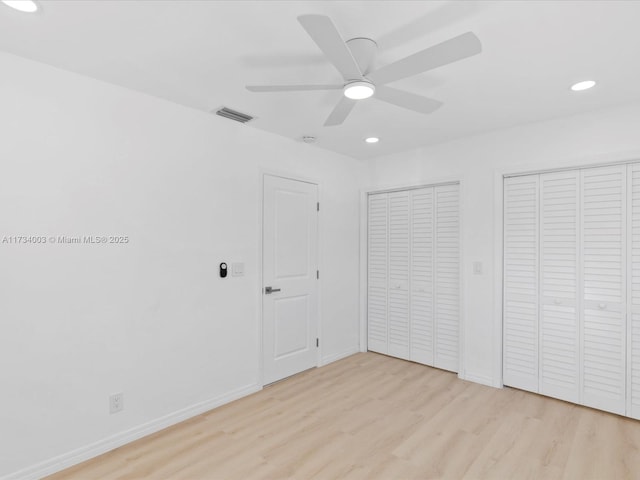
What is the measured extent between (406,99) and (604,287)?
230cm

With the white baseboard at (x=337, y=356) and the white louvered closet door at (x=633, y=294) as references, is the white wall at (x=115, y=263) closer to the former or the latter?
the white baseboard at (x=337, y=356)

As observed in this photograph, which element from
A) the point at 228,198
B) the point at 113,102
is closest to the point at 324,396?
the point at 228,198

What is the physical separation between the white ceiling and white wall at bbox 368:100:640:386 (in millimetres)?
235

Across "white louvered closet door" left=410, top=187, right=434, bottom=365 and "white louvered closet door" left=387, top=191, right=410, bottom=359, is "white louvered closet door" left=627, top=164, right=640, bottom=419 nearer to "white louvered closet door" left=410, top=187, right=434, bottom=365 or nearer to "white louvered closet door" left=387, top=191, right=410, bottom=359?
"white louvered closet door" left=410, top=187, right=434, bottom=365

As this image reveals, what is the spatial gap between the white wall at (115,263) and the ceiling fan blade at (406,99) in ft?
5.10

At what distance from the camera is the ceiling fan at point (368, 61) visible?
4.76 feet

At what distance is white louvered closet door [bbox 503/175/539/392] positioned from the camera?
3178mm

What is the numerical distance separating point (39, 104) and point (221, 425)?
8.01 ft

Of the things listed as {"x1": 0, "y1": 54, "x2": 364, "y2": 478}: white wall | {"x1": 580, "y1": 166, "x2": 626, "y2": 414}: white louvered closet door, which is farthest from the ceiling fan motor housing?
{"x1": 580, "y1": 166, "x2": 626, "y2": 414}: white louvered closet door

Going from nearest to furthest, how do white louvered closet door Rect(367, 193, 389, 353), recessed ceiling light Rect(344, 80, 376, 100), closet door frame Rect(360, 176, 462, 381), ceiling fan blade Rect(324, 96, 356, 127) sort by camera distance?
recessed ceiling light Rect(344, 80, 376, 100)
ceiling fan blade Rect(324, 96, 356, 127)
closet door frame Rect(360, 176, 462, 381)
white louvered closet door Rect(367, 193, 389, 353)

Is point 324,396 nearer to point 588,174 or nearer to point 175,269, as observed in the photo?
point 175,269

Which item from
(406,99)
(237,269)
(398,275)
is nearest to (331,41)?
(406,99)

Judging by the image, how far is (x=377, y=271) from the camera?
4371 mm

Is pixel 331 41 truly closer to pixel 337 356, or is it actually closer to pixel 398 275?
pixel 398 275
